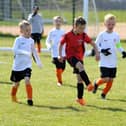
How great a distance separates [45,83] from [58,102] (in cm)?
277

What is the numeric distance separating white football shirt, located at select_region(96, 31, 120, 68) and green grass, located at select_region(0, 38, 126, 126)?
68cm

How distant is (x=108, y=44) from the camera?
1159cm

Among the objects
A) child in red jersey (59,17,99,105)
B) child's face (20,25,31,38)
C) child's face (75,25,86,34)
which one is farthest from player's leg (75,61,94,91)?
child's face (20,25,31,38)

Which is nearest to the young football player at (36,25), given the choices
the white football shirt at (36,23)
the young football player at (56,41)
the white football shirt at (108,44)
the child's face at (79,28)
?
the white football shirt at (36,23)

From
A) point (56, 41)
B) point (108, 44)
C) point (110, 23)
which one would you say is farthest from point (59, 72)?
point (110, 23)

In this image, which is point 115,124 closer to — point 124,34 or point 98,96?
point 98,96

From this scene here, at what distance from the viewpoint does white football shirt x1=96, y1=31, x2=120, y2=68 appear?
11.5 meters

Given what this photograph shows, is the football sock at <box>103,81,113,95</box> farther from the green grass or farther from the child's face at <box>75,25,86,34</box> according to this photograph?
the child's face at <box>75,25,86,34</box>

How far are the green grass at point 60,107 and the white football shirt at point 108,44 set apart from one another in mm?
685

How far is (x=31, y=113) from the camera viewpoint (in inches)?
385

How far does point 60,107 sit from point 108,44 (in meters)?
1.89

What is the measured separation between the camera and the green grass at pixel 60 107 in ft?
30.0

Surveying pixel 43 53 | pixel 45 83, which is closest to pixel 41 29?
pixel 43 53

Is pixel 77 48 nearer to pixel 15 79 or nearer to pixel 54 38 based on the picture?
pixel 15 79
